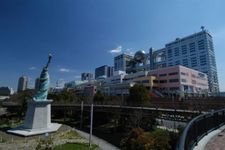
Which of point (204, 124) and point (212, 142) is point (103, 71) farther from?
point (212, 142)

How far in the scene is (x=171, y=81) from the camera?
69.8 metres

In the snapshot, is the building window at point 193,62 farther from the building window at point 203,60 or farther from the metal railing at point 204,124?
the metal railing at point 204,124

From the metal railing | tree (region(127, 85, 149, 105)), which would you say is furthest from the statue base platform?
the metal railing

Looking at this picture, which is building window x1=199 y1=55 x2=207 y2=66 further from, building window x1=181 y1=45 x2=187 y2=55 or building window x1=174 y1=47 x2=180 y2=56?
building window x1=174 y1=47 x2=180 y2=56

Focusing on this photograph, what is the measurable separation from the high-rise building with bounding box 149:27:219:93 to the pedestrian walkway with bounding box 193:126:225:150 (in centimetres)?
10806

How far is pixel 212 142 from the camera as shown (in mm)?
7191

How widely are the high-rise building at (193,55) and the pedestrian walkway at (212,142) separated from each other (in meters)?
108

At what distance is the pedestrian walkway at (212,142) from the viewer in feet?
21.4

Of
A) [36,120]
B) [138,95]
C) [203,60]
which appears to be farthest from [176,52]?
[36,120]

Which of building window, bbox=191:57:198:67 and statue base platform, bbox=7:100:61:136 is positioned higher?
Answer: building window, bbox=191:57:198:67

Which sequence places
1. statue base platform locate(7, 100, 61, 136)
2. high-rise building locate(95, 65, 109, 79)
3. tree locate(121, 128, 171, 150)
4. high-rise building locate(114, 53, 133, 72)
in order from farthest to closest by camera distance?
1. high-rise building locate(95, 65, 109, 79)
2. high-rise building locate(114, 53, 133, 72)
3. statue base platform locate(7, 100, 61, 136)
4. tree locate(121, 128, 171, 150)

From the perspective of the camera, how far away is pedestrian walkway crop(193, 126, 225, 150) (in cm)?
651

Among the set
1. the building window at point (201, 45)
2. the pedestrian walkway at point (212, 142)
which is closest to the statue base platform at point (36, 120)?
the pedestrian walkway at point (212, 142)

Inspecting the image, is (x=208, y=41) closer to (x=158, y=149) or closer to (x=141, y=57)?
(x=141, y=57)
